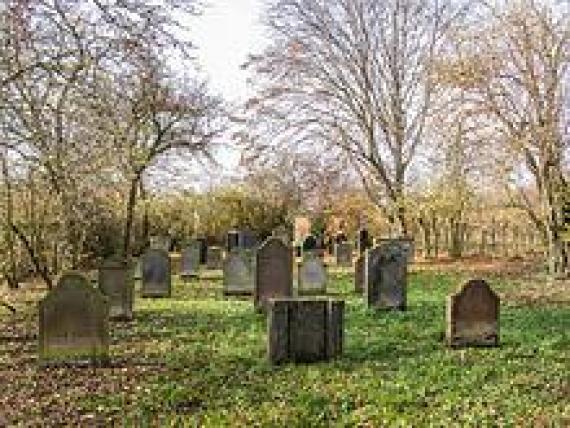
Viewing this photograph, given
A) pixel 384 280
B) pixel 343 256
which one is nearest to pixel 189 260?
pixel 343 256

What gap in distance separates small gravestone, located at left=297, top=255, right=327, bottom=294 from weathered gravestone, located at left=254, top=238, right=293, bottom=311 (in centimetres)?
389

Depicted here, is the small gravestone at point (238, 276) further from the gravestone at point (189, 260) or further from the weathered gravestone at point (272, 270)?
the gravestone at point (189, 260)

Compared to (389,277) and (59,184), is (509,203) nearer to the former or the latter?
(389,277)

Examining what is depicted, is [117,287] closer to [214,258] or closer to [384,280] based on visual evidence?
[384,280]

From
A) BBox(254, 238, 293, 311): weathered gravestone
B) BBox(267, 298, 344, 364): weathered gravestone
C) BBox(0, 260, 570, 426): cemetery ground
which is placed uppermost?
BBox(254, 238, 293, 311): weathered gravestone

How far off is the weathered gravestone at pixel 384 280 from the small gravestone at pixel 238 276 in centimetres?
441

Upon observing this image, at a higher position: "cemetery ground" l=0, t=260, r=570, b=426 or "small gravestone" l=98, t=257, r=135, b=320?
"small gravestone" l=98, t=257, r=135, b=320

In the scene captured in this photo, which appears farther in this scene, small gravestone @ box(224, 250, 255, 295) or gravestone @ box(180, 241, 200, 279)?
gravestone @ box(180, 241, 200, 279)

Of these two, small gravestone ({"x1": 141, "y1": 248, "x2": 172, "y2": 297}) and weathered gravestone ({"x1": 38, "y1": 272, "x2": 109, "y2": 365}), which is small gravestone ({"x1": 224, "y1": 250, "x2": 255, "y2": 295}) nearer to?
small gravestone ({"x1": 141, "y1": 248, "x2": 172, "y2": 297})

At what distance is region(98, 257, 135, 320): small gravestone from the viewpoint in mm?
13398

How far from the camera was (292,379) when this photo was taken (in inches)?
329

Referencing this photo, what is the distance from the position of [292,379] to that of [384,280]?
19.9 feet

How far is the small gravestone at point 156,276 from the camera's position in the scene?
699 inches

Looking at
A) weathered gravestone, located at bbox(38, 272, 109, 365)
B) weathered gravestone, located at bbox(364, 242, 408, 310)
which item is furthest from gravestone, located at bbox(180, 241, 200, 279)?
weathered gravestone, located at bbox(38, 272, 109, 365)
